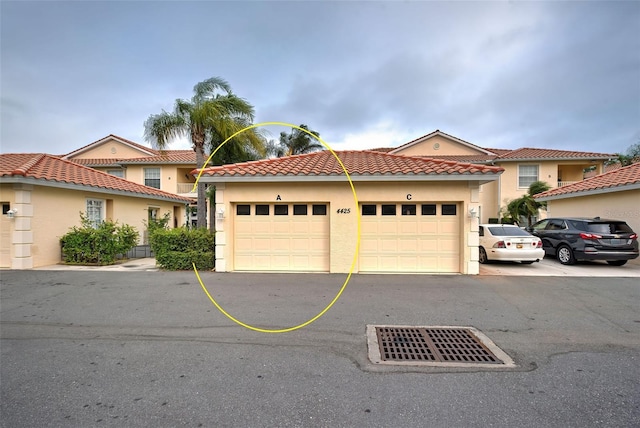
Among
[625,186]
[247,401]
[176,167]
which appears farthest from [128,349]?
[176,167]

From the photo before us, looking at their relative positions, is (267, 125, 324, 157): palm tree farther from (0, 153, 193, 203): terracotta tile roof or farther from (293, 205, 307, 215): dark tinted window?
(293, 205, 307, 215): dark tinted window

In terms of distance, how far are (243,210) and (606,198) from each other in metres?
14.0

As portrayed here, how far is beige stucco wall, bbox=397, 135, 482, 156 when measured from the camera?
2509 cm

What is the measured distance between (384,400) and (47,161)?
53.7 ft

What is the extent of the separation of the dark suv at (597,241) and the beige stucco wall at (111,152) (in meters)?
26.0

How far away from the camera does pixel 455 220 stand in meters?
10.0

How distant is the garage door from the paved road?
7.95ft

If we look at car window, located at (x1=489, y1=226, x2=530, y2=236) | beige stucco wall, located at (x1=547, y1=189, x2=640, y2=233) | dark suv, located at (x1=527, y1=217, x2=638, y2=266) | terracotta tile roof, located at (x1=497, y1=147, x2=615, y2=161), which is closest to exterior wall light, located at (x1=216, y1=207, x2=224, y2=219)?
car window, located at (x1=489, y1=226, x2=530, y2=236)

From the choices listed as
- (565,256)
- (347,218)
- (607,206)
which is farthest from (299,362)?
(607,206)

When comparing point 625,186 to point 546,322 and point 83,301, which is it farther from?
point 83,301

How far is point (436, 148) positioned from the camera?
2533cm

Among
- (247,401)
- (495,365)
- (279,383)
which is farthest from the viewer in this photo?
(495,365)

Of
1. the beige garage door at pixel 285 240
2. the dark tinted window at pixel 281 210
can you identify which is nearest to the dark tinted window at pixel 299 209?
the beige garage door at pixel 285 240

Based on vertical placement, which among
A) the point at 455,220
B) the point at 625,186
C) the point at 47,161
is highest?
the point at 47,161
